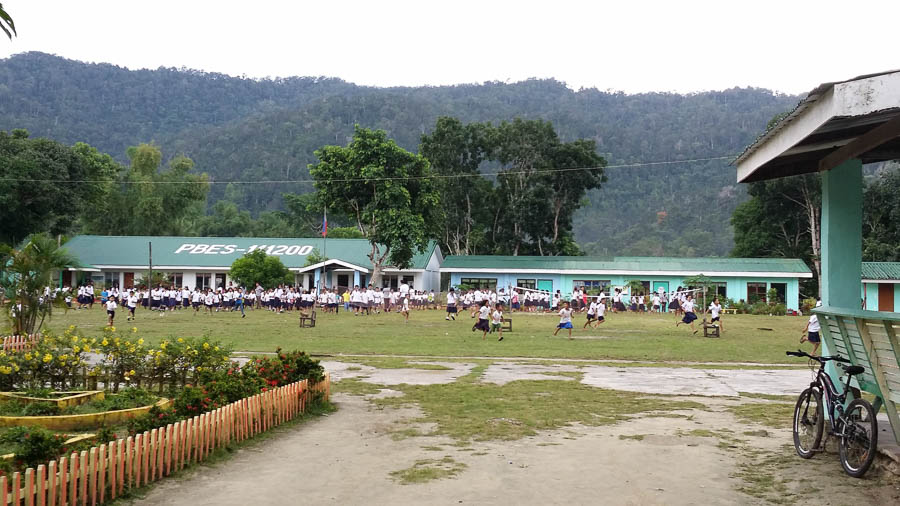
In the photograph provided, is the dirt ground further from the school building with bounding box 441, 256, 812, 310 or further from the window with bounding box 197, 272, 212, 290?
the window with bounding box 197, 272, 212, 290

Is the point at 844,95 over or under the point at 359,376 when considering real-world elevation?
over

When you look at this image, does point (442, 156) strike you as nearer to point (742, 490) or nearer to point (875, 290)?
point (875, 290)

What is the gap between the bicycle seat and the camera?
7.16 m

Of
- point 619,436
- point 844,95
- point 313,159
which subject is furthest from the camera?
point 313,159

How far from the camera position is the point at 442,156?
64.2 m

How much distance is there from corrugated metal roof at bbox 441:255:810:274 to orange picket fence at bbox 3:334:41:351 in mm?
38504

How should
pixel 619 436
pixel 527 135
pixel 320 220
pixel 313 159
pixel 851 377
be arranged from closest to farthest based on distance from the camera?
pixel 851 377
pixel 619 436
pixel 527 135
pixel 320 220
pixel 313 159

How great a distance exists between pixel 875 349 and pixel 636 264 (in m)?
46.1

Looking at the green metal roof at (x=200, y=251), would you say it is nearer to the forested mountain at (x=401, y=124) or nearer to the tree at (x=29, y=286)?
the tree at (x=29, y=286)

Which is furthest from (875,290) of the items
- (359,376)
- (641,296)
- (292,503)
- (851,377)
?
(292,503)

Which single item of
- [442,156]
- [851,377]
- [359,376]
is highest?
[442,156]

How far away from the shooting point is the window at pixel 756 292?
50.5m

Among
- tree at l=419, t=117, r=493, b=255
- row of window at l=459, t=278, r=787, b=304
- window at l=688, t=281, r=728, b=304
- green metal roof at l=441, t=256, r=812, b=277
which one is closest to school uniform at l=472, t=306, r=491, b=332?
row of window at l=459, t=278, r=787, b=304

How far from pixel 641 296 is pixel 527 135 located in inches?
769
